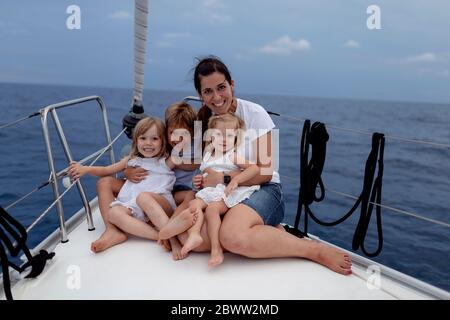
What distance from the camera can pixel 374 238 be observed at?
4.30 metres

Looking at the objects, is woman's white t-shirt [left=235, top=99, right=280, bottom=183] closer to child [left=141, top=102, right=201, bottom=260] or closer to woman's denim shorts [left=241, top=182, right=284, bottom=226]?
woman's denim shorts [left=241, top=182, right=284, bottom=226]

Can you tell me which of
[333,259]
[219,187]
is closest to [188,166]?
[219,187]

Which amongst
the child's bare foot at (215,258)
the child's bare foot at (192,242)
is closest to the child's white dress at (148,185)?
the child's bare foot at (192,242)

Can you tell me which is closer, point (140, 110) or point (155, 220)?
point (155, 220)

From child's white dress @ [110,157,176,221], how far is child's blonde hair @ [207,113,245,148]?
14.5 inches

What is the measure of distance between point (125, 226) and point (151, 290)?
1.75 ft

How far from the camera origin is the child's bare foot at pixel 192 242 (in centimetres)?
171

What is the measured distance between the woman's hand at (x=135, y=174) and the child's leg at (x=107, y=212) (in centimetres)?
13

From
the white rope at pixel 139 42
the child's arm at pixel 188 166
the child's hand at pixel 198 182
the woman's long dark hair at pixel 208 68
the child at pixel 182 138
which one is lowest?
the child's hand at pixel 198 182

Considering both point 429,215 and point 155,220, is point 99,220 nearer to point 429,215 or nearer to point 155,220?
point 155,220

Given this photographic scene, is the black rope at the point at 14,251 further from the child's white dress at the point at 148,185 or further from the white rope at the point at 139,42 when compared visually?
the white rope at the point at 139,42

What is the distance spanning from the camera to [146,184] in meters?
2.20
